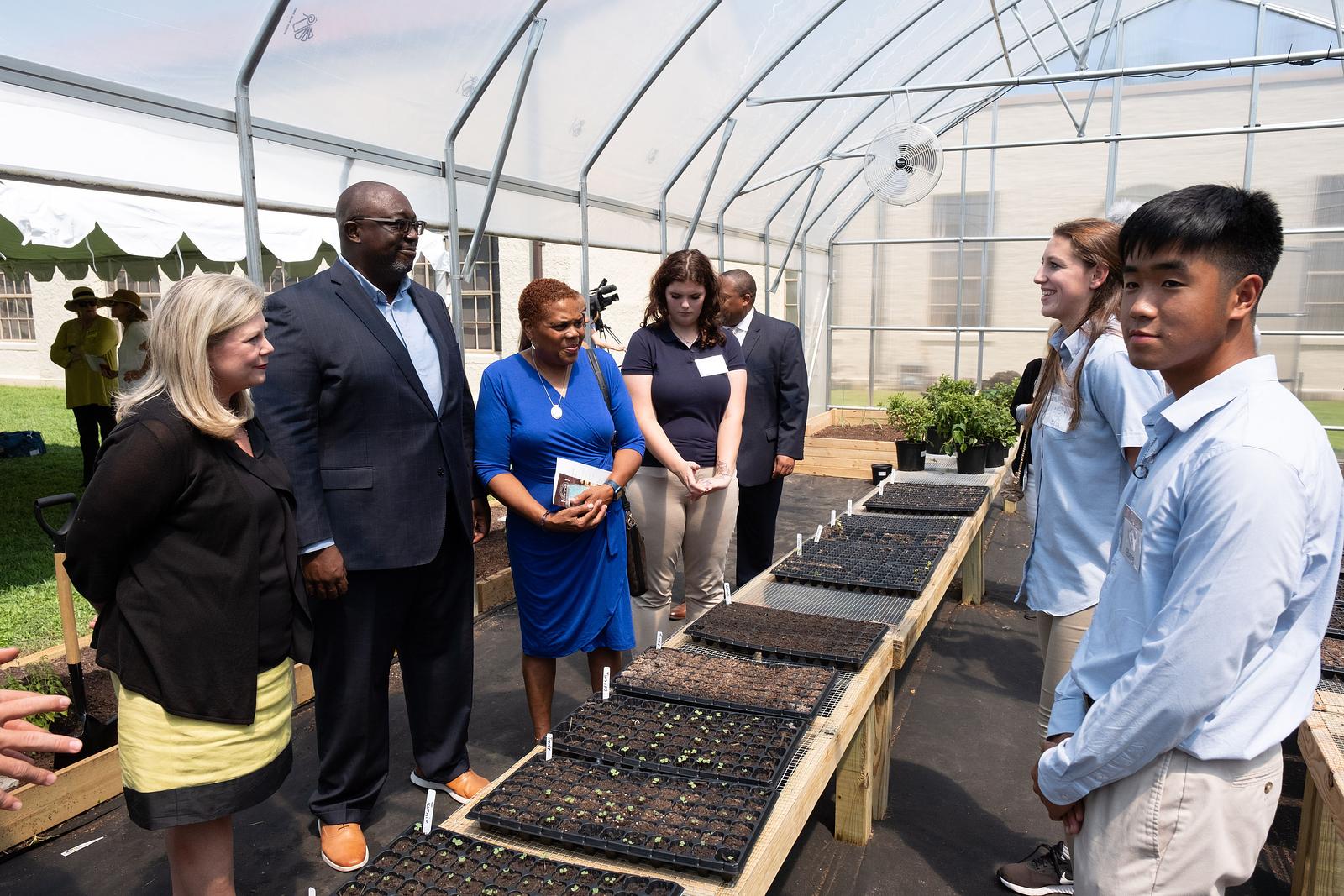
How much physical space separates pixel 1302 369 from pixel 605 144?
724cm

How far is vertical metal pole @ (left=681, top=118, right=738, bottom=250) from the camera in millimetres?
6738

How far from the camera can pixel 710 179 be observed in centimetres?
698

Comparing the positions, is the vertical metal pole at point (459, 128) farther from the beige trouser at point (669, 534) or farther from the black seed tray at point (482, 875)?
the black seed tray at point (482, 875)

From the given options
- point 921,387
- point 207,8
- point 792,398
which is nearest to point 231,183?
point 207,8

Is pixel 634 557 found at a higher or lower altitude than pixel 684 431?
lower

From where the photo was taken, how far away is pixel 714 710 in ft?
6.99

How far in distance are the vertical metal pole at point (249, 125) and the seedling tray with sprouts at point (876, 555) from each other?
2.36 meters

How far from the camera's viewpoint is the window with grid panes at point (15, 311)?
15.6 meters

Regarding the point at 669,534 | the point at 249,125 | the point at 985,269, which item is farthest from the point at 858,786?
the point at 985,269

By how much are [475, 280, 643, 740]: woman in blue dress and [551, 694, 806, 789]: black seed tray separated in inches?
24.1

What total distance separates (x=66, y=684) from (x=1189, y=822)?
3597mm

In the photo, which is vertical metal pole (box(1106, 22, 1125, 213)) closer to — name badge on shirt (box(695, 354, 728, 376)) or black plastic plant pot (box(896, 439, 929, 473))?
black plastic plant pot (box(896, 439, 929, 473))

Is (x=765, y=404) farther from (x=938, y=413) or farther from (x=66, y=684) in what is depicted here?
(x=66, y=684)

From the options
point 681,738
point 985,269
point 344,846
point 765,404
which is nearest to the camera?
point 681,738
